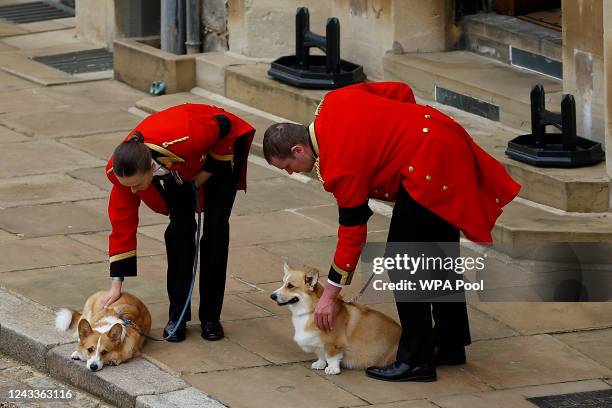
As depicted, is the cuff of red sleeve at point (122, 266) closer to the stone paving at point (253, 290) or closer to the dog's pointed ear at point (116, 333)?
the dog's pointed ear at point (116, 333)

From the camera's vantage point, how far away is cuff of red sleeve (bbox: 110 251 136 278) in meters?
7.86

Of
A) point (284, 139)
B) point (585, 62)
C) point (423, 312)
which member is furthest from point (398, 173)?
point (585, 62)

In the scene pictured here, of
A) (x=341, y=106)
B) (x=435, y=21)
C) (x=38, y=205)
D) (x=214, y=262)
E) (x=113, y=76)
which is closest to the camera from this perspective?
(x=341, y=106)

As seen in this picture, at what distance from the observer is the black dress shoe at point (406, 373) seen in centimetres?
756

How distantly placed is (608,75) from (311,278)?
124 inches

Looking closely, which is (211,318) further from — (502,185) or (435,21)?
(435,21)

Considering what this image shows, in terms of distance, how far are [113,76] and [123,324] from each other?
7.52m

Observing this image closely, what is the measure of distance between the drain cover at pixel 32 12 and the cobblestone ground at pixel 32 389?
9.86 metres

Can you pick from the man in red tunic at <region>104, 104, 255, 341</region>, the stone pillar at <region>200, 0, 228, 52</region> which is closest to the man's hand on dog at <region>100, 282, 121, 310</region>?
the man in red tunic at <region>104, 104, 255, 341</region>

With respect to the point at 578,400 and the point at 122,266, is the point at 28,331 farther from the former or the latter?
the point at 578,400

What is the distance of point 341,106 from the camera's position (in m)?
7.34

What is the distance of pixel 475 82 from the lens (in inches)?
465

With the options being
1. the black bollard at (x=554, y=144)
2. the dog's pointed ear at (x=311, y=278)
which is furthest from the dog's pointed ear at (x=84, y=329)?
the black bollard at (x=554, y=144)

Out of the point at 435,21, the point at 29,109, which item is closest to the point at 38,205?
the point at 29,109
